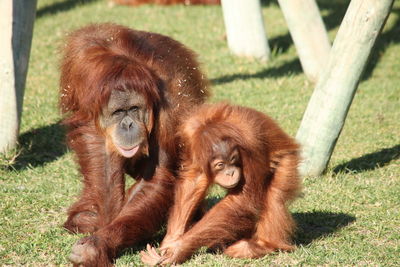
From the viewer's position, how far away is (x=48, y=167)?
6.10m

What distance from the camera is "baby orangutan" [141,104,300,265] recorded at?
4059 millimetres

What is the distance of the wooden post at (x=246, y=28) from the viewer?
909cm

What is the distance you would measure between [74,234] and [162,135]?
0.94m

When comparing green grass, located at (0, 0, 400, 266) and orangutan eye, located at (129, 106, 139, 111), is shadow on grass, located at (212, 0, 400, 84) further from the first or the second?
orangutan eye, located at (129, 106, 139, 111)

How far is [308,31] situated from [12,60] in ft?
11.5

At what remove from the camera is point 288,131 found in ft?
22.8

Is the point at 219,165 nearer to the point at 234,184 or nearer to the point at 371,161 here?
the point at 234,184

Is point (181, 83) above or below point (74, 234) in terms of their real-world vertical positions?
above

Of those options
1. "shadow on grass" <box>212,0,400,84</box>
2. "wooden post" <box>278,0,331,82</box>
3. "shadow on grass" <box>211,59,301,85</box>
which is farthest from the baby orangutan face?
"shadow on grass" <box>211,59,301,85</box>

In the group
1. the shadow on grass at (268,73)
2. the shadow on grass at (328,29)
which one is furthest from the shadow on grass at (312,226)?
→ the shadow on grass at (268,73)

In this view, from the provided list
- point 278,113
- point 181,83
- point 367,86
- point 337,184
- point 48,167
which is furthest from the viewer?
point 367,86

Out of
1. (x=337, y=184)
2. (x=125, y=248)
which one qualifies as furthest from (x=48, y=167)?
(x=337, y=184)

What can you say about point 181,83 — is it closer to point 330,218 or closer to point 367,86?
point 330,218

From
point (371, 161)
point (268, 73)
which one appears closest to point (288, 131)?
point (371, 161)
